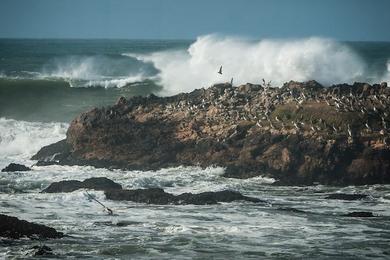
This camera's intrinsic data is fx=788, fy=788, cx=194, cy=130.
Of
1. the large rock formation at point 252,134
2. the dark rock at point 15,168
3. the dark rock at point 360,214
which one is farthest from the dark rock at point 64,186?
the dark rock at point 360,214

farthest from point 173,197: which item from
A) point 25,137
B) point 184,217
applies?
point 25,137

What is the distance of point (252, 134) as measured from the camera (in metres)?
30.6

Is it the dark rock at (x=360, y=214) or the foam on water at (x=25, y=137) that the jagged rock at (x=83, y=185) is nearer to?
the dark rock at (x=360, y=214)

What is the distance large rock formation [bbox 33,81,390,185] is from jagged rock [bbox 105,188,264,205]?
3.88 meters

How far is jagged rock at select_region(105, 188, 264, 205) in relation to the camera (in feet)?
78.9

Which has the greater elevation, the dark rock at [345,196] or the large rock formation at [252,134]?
the large rock formation at [252,134]

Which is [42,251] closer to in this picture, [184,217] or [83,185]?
[184,217]

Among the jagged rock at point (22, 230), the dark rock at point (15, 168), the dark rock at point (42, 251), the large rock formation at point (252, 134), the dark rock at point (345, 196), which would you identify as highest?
the large rock formation at point (252, 134)

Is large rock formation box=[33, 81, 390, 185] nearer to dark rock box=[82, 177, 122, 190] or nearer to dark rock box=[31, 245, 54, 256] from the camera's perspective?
dark rock box=[82, 177, 122, 190]

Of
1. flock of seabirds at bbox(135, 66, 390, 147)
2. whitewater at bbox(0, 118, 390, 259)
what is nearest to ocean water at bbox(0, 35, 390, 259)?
whitewater at bbox(0, 118, 390, 259)

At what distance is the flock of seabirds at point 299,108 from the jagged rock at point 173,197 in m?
6.32

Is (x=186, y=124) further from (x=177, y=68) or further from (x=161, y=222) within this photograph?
(x=177, y=68)

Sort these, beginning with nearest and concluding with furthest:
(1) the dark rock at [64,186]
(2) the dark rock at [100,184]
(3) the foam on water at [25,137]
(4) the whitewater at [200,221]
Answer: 1. (4) the whitewater at [200,221]
2. (1) the dark rock at [64,186]
3. (2) the dark rock at [100,184]
4. (3) the foam on water at [25,137]

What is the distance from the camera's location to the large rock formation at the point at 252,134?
2819cm
